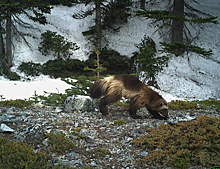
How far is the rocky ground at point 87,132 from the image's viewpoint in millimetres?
4098

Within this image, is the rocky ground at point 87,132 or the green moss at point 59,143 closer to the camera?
the rocky ground at point 87,132

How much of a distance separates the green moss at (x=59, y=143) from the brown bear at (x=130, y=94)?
1.95m

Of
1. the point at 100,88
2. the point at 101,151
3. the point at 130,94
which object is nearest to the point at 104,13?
the point at 100,88

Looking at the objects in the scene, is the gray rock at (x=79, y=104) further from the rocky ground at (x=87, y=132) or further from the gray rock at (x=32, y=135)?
the gray rock at (x=32, y=135)

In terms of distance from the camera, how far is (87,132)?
527 cm

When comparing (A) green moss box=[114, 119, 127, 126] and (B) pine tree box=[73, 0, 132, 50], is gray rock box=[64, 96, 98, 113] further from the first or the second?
(B) pine tree box=[73, 0, 132, 50]

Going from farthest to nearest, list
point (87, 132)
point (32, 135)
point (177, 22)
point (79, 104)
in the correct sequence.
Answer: point (177, 22)
point (79, 104)
point (87, 132)
point (32, 135)

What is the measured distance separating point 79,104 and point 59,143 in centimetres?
266

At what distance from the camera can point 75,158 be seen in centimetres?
409

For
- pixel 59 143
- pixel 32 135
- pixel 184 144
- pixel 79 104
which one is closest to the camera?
pixel 184 144

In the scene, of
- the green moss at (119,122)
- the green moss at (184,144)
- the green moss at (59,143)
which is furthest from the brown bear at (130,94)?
the green moss at (59,143)

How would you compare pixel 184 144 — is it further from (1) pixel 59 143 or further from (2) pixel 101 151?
(1) pixel 59 143

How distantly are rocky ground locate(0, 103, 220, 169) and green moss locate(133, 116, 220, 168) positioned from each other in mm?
274

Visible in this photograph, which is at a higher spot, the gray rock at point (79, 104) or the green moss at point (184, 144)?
the gray rock at point (79, 104)
